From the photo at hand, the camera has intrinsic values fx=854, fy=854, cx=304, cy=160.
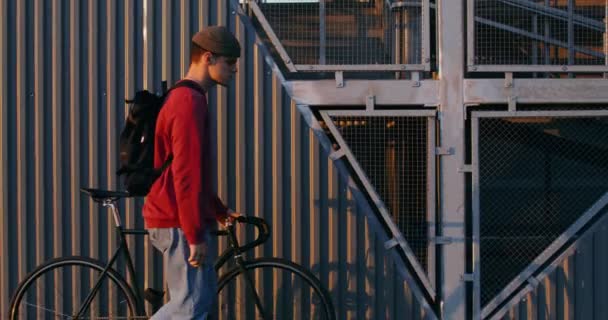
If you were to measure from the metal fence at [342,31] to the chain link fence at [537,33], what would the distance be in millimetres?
397

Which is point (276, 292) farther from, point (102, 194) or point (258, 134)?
point (102, 194)

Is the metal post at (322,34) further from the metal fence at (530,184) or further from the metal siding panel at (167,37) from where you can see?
the metal fence at (530,184)

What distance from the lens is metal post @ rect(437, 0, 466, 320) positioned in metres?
5.46

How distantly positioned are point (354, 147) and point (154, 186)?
5.81 ft

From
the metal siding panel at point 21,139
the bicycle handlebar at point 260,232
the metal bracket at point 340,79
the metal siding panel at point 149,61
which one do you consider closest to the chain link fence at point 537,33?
the metal bracket at point 340,79

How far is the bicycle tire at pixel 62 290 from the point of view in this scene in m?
5.11

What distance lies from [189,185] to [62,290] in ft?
6.85

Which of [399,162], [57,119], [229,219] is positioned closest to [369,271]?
[399,162]

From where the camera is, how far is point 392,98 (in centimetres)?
548

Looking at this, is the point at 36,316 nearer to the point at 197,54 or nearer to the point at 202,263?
the point at 202,263

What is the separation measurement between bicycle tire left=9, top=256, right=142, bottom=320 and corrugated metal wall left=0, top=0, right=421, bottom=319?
158 mm

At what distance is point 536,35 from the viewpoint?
5.50m

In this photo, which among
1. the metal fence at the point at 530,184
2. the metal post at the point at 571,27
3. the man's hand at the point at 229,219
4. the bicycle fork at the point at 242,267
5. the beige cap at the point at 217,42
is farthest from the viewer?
the metal fence at the point at 530,184

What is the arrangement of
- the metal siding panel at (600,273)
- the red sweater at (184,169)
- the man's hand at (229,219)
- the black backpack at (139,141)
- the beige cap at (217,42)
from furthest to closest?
the metal siding panel at (600,273) < the man's hand at (229,219) < the black backpack at (139,141) < the beige cap at (217,42) < the red sweater at (184,169)
